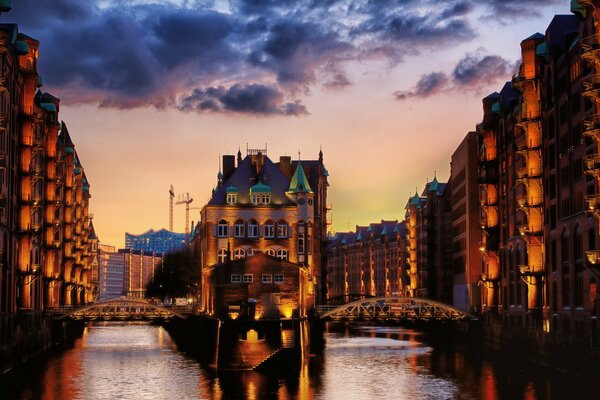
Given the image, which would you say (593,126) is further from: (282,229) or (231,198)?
(231,198)

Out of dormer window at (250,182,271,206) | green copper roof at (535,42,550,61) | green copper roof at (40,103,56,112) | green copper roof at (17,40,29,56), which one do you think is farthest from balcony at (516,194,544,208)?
green copper roof at (40,103,56,112)

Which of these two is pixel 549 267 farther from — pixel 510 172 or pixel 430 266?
pixel 430 266

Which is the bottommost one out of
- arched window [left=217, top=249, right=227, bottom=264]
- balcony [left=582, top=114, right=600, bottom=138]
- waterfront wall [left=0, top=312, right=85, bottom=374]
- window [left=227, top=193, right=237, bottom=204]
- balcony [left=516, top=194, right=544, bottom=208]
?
waterfront wall [left=0, top=312, right=85, bottom=374]

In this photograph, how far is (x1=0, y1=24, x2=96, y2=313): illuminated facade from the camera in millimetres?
73125

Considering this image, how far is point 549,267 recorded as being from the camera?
80188 millimetres

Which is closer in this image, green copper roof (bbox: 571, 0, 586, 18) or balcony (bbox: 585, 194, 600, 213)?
balcony (bbox: 585, 194, 600, 213)

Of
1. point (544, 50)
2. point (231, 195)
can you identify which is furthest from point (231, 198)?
point (544, 50)

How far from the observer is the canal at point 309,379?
63.3 meters

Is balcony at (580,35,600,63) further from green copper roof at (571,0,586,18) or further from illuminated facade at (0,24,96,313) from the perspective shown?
illuminated facade at (0,24,96,313)

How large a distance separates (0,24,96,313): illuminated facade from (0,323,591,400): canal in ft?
22.8

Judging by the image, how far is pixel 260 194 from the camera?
394ft

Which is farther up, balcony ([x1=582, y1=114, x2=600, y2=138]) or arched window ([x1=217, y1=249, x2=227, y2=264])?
balcony ([x1=582, y1=114, x2=600, y2=138])

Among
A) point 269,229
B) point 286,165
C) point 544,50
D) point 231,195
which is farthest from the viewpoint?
point 286,165

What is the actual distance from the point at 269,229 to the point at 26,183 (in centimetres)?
4252
